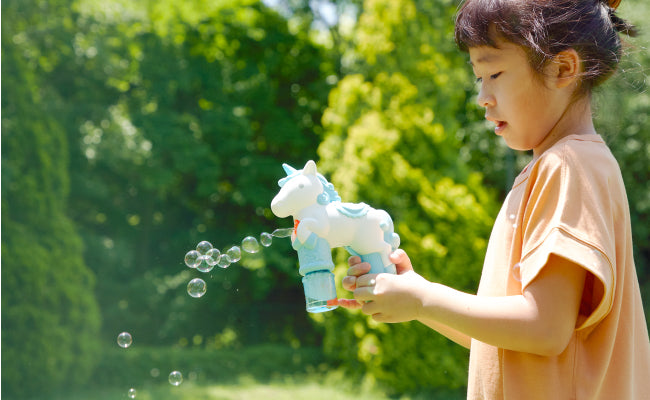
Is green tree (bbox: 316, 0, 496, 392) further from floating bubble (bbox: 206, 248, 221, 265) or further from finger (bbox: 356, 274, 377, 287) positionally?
finger (bbox: 356, 274, 377, 287)

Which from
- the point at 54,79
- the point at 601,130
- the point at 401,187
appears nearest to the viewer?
the point at 601,130

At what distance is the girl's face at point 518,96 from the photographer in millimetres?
1289

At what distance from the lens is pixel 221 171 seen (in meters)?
10.8

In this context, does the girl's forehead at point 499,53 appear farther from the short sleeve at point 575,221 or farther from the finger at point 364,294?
the finger at point 364,294

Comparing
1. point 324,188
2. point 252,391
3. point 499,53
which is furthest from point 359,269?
point 252,391

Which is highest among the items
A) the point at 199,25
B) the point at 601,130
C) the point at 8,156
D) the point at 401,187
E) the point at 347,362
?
the point at 199,25

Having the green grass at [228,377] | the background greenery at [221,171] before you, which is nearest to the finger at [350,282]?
the background greenery at [221,171]

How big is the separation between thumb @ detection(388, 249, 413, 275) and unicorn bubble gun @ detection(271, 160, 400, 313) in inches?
0.5

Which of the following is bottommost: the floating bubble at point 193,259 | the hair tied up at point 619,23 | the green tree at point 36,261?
the hair tied up at point 619,23

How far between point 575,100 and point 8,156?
8.09 metres

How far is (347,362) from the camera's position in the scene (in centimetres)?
752

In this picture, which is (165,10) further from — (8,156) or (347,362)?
(347,362)

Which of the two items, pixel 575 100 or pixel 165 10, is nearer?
pixel 575 100

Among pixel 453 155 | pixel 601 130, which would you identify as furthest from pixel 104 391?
pixel 601 130
